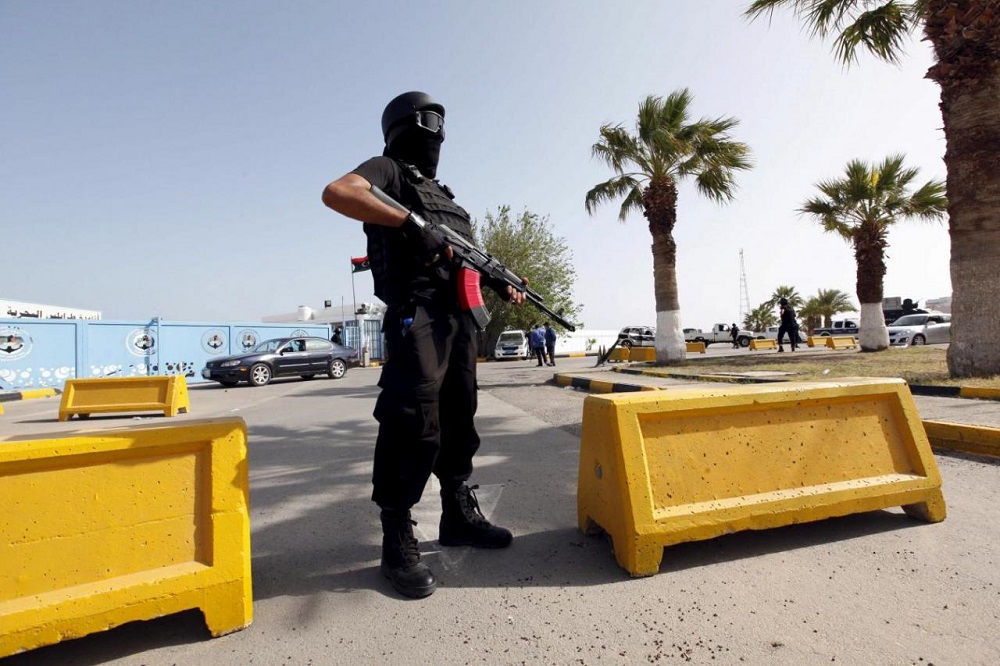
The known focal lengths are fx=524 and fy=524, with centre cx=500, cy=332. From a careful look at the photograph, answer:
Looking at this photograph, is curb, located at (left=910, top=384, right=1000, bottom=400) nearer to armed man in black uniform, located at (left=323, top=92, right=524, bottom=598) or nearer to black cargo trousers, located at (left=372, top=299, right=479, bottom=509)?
armed man in black uniform, located at (left=323, top=92, right=524, bottom=598)

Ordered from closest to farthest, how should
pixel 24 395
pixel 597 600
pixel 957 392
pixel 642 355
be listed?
1. pixel 597 600
2. pixel 957 392
3. pixel 24 395
4. pixel 642 355

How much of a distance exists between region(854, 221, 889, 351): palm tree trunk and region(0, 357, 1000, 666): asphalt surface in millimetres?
14804

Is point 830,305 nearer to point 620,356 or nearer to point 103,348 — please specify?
point 620,356

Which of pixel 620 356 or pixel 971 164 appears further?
pixel 620 356

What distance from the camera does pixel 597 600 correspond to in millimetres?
1896

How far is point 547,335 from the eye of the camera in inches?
770

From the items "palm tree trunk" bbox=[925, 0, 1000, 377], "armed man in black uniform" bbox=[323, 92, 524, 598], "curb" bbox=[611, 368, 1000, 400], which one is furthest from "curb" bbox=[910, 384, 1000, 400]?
"armed man in black uniform" bbox=[323, 92, 524, 598]

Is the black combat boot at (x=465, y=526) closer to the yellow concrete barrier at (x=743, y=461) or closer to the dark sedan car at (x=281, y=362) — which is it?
the yellow concrete barrier at (x=743, y=461)

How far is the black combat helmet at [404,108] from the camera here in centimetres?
229

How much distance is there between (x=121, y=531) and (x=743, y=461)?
241 centimetres

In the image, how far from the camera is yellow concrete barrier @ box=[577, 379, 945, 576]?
2.13 m

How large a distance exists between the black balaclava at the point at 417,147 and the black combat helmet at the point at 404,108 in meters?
0.03

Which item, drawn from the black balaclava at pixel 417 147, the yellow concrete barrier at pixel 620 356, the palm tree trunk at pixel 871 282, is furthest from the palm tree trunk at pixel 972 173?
the yellow concrete barrier at pixel 620 356

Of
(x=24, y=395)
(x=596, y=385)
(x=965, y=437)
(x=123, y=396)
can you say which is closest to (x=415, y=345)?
(x=965, y=437)
